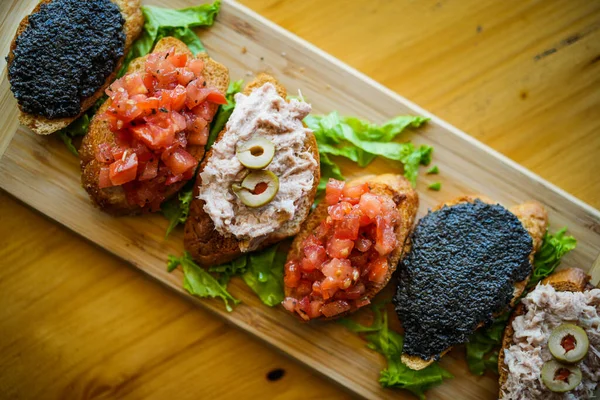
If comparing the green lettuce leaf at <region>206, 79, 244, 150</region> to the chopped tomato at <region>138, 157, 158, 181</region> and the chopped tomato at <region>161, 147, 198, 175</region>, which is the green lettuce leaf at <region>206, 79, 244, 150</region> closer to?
the chopped tomato at <region>161, 147, 198, 175</region>

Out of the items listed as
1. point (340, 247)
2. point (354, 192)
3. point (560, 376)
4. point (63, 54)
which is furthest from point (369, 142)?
point (63, 54)

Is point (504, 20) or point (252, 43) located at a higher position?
point (504, 20)

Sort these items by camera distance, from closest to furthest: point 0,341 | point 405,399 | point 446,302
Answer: point 446,302
point 405,399
point 0,341

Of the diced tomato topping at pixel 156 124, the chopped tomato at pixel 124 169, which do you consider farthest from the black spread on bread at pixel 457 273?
the chopped tomato at pixel 124 169

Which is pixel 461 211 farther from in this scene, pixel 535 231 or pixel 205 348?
pixel 205 348

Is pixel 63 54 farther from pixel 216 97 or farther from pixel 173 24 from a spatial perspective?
pixel 216 97

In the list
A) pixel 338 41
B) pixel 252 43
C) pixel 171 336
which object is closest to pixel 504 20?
pixel 338 41

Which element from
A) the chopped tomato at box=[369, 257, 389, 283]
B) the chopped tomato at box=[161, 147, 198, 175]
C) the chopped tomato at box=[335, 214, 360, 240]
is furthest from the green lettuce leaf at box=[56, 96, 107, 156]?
the chopped tomato at box=[369, 257, 389, 283]
